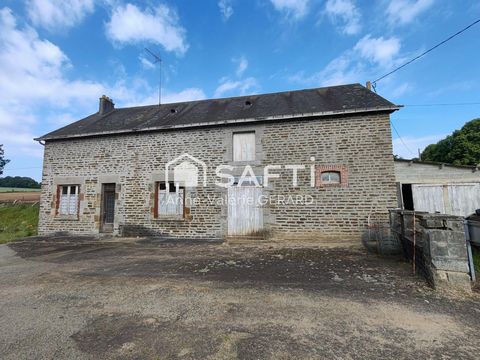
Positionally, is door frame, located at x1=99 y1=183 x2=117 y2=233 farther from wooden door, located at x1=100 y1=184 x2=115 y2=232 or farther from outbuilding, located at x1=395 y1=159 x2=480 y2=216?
outbuilding, located at x1=395 y1=159 x2=480 y2=216

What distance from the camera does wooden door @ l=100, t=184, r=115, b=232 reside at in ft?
34.5

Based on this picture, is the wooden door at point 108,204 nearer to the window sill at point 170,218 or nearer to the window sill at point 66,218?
the window sill at point 66,218

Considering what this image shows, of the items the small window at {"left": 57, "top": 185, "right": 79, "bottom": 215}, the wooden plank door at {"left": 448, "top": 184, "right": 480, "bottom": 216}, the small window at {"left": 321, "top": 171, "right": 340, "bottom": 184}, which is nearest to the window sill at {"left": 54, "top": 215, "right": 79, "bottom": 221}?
the small window at {"left": 57, "top": 185, "right": 79, "bottom": 215}

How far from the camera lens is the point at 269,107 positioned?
10047 mm

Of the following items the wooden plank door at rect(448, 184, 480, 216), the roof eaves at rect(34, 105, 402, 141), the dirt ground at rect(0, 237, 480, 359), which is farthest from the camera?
the wooden plank door at rect(448, 184, 480, 216)

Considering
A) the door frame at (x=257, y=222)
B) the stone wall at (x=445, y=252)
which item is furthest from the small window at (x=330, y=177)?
the stone wall at (x=445, y=252)

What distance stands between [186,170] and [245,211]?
2774 millimetres

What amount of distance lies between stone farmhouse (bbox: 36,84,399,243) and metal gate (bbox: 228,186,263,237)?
0.04 m

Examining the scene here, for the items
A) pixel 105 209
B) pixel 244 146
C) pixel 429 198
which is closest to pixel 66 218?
pixel 105 209

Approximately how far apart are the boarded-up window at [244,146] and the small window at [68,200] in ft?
23.2

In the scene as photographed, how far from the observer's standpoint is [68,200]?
35.7ft

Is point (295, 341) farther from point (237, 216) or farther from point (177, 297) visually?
point (237, 216)

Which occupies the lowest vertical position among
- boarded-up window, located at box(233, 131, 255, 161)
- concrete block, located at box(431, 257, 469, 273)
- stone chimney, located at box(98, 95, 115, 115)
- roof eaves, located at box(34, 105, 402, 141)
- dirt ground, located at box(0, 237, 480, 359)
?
dirt ground, located at box(0, 237, 480, 359)

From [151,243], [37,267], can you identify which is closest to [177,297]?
[37,267]
